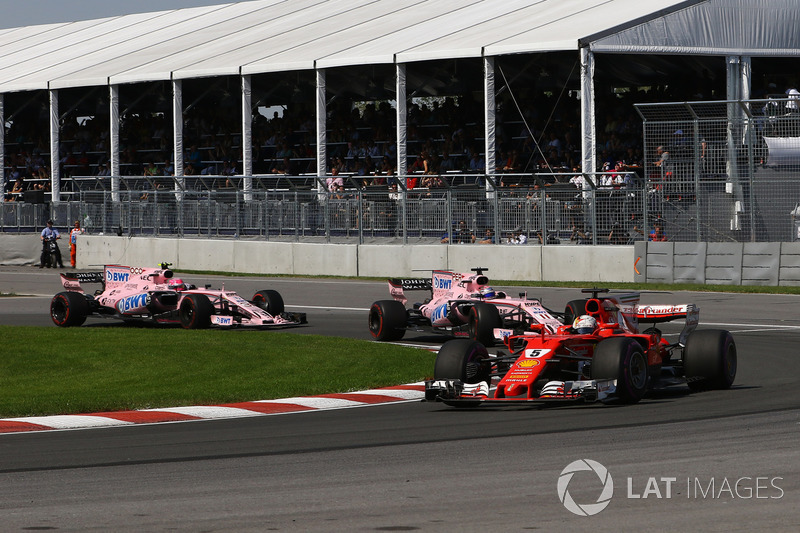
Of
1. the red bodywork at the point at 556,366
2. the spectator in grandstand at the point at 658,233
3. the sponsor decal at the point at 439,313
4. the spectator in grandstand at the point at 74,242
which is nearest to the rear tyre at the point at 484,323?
the sponsor decal at the point at 439,313

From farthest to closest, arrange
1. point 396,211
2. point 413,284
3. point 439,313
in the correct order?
point 396,211
point 413,284
point 439,313

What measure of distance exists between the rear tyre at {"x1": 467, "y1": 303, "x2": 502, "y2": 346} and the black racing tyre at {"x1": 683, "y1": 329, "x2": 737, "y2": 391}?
3.72 metres

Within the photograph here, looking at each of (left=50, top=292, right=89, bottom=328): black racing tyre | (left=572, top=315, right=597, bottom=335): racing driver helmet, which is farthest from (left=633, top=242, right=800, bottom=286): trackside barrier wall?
(left=572, top=315, right=597, bottom=335): racing driver helmet

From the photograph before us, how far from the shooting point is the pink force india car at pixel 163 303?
1795cm

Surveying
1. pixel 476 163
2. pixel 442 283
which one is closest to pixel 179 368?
pixel 442 283

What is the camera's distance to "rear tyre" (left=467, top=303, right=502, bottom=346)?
14.7 metres

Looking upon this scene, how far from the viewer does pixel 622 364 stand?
33.6ft

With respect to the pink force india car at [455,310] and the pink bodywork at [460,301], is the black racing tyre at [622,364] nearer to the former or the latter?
the pink force india car at [455,310]

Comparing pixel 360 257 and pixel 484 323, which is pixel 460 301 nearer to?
pixel 484 323

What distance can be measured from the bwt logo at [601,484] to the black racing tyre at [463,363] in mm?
3163

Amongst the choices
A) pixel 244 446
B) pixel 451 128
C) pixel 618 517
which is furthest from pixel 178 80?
pixel 618 517

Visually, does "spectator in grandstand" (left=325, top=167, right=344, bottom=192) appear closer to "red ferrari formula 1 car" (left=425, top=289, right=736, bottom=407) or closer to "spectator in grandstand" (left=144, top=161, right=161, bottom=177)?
"spectator in grandstand" (left=144, top=161, right=161, bottom=177)

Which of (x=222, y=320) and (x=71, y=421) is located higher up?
(x=222, y=320)

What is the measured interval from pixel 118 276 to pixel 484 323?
698 cm
